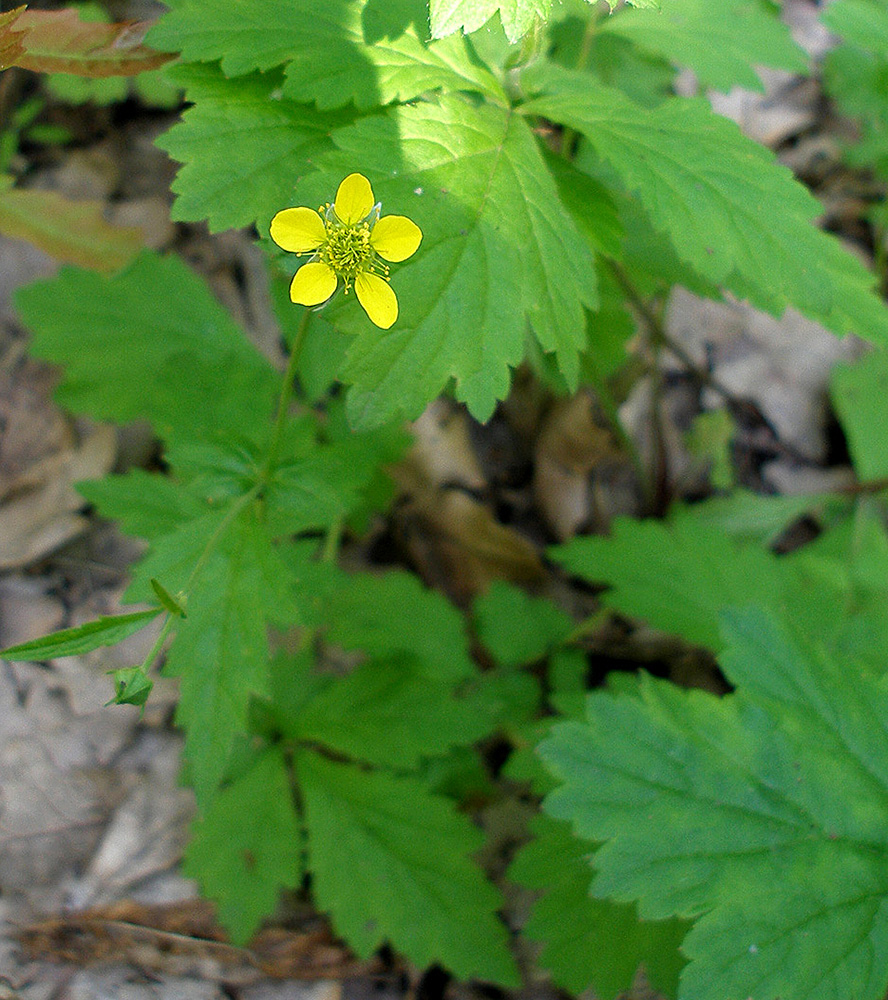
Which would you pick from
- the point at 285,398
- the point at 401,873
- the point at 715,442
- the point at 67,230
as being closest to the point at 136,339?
the point at 67,230

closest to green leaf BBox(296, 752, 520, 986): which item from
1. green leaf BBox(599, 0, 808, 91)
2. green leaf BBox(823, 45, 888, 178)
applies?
green leaf BBox(599, 0, 808, 91)

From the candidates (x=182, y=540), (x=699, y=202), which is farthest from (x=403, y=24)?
(x=182, y=540)

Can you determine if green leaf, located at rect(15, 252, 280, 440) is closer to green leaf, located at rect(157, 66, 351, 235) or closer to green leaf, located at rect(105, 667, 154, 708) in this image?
green leaf, located at rect(157, 66, 351, 235)

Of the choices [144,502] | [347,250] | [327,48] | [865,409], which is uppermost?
[327,48]

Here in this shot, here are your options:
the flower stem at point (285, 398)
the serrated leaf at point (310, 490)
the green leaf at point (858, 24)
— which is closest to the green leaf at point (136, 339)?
Answer: the serrated leaf at point (310, 490)

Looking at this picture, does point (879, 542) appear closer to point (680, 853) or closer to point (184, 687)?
point (680, 853)

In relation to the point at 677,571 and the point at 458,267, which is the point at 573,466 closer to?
the point at 677,571
